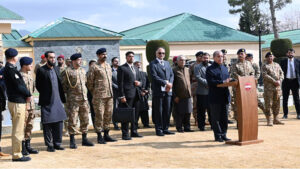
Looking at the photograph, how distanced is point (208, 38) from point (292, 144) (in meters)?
24.5

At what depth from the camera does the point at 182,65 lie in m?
10.3

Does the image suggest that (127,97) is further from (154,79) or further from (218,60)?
(218,60)

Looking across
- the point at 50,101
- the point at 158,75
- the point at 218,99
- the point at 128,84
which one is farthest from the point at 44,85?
the point at 218,99

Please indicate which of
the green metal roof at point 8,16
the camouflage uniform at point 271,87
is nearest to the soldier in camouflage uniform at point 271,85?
the camouflage uniform at point 271,87

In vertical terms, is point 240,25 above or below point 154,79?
above

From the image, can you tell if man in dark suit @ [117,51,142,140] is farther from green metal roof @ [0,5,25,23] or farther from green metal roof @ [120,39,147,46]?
green metal roof @ [120,39,147,46]

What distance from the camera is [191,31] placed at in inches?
1281

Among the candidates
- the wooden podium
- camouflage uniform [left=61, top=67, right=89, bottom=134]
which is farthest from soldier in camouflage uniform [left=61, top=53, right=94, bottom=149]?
the wooden podium

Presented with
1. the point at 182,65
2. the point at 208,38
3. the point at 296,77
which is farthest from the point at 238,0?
the point at 182,65

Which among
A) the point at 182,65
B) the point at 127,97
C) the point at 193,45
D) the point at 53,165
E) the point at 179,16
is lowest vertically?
the point at 53,165

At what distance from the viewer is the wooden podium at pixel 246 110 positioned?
7.99m

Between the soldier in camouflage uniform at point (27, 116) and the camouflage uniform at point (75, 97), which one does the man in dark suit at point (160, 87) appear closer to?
the camouflage uniform at point (75, 97)

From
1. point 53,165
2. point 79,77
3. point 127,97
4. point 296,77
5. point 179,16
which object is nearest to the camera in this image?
point 53,165

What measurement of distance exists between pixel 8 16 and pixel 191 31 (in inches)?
722
